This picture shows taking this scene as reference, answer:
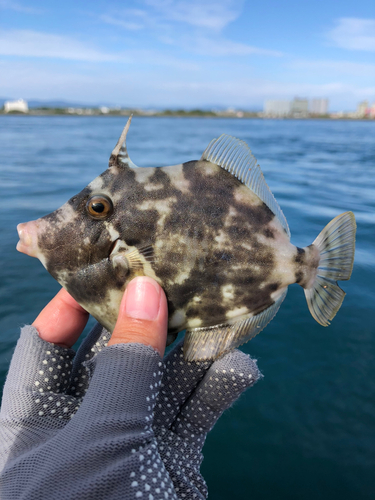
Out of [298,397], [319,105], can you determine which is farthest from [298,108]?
[298,397]

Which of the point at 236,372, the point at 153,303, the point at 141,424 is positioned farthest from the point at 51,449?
the point at 236,372

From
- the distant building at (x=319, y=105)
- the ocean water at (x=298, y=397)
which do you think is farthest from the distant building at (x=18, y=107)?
the distant building at (x=319, y=105)

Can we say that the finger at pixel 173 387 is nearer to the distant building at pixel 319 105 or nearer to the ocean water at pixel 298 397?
the ocean water at pixel 298 397

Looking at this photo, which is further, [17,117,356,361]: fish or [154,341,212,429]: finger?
[154,341,212,429]: finger

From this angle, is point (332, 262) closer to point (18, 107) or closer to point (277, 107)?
point (18, 107)

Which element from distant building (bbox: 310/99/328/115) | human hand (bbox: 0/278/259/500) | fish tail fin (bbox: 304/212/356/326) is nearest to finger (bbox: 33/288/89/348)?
human hand (bbox: 0/278/259/500)

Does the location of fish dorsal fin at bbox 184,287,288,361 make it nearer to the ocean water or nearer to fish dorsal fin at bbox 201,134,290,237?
fish dorsal fin at bbox 201,134,290,237

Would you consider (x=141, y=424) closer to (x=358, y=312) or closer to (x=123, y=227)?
(x=123, y=227)
